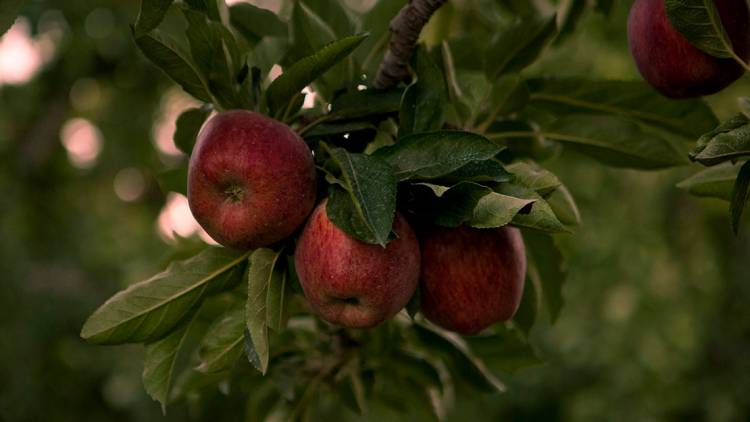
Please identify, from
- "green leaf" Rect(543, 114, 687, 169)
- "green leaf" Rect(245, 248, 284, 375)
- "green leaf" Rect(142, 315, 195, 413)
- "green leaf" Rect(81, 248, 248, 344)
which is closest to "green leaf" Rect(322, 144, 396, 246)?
"green leaf" Rect(245, 248, 284, 375)

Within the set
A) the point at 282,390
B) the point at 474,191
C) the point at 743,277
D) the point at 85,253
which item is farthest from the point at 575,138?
the point at 85,253

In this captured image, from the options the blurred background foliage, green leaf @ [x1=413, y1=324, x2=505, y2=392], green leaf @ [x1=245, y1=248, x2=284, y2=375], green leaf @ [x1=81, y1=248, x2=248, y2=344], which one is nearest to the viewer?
green leaf @ [x1=245, y1=248, x2=284, y2=375]

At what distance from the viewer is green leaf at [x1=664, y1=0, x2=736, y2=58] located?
99 centimetres

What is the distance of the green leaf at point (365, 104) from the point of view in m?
1.18

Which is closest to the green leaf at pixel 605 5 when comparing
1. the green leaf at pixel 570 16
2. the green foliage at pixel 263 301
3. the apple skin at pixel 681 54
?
the green leaf at pixel 570 16

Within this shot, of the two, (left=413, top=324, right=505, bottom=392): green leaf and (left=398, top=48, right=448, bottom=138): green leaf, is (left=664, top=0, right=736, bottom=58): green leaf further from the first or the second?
(left=413, top=324, right=505, bottom=392): green leaf

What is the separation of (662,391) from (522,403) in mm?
780

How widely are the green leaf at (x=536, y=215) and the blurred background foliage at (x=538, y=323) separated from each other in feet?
9.96

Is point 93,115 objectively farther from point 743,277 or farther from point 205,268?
point 205,268

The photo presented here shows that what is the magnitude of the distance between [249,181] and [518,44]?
0.57 metres

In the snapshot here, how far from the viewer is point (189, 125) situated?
1.25m

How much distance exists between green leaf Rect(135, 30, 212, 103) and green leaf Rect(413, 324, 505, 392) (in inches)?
24.0

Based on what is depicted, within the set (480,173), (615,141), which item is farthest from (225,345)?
(615,141)

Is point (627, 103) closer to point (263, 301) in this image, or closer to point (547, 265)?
point (547, 265)
